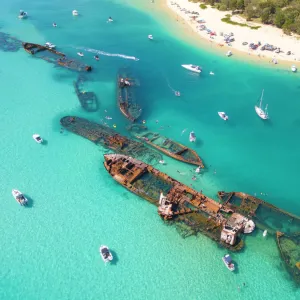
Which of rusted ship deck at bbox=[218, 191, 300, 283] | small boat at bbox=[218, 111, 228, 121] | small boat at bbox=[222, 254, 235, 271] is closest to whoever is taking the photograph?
small boat at bbox=[222, 254, 235, 271]

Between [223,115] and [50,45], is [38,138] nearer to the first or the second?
[223,115]

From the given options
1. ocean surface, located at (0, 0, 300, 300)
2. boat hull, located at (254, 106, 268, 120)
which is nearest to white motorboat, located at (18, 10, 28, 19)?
ocean surface, located at (0, 0, 300, 300)

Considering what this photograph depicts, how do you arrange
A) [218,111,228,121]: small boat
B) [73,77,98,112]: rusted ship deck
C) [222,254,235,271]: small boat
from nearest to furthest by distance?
[222,254,235,271]: small boat, [218,111,228,121]: small boat, [73,77,98,112]: rusted ship deck

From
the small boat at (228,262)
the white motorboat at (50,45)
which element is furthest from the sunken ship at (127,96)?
the small boat at (228,262)

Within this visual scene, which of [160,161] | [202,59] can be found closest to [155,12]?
[202,59]

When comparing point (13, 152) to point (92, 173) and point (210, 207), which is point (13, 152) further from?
point (210, 207)

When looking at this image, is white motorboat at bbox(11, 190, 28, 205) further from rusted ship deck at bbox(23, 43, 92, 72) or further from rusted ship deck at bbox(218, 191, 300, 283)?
rusted ship deck at bbox(23, 43, 92, 72)

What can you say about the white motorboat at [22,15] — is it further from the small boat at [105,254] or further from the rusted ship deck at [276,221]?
the small boat at [105,254]
